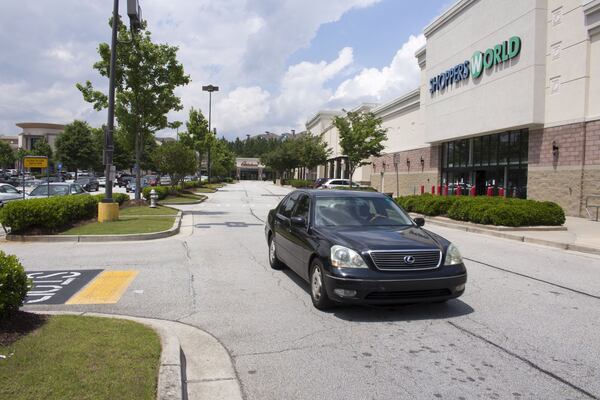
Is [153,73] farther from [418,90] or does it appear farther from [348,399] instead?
[418,90]

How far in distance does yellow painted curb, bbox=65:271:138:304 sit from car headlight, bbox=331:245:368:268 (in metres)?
3.09

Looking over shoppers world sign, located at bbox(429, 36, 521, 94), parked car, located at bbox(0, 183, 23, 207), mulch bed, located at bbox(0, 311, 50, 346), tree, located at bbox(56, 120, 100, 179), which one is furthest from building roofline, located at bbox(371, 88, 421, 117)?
tree, located at bbox(56, 120, 100, 179)

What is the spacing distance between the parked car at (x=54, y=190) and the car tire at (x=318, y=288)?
18.5 metres

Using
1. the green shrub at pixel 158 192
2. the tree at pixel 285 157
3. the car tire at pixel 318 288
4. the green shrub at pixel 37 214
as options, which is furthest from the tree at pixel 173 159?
the tree at pixel 285 157

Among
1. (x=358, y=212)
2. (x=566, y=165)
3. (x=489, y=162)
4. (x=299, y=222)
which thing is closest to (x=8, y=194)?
(x=299, y=222)

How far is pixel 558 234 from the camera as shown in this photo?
48.2 ft

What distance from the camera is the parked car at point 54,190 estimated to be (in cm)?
2181

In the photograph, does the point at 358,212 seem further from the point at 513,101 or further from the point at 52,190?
the point at 513,101

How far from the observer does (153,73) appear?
870 inches

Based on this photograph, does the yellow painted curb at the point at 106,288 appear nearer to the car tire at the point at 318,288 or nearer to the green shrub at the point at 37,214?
the car tire at the point at 318,288

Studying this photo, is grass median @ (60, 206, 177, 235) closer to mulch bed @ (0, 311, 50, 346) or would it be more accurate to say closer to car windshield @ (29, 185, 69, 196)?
car windshield @ (29, 185, 69, 196)

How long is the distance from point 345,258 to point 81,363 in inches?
117

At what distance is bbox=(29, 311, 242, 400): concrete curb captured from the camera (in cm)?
379

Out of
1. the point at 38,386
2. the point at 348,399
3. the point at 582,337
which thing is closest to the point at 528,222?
the point at 582,337
